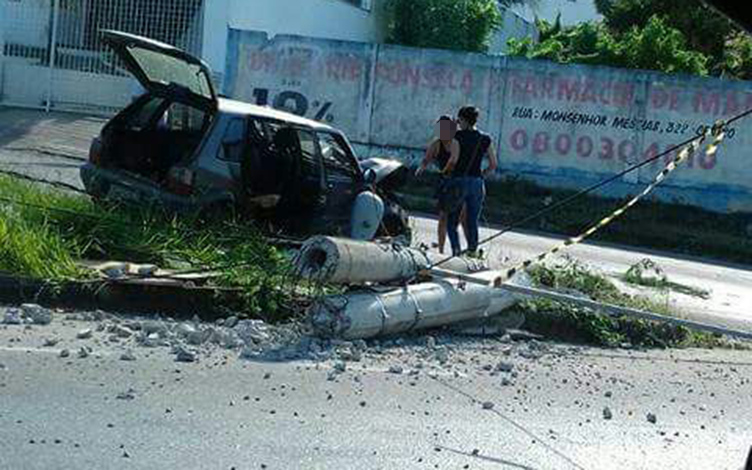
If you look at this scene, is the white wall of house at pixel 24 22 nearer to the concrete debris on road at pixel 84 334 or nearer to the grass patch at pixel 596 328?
the grass patch at pixel 596 328

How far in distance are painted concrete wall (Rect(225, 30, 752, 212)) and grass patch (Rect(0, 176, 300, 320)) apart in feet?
43.5

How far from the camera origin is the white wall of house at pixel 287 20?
82.3ft

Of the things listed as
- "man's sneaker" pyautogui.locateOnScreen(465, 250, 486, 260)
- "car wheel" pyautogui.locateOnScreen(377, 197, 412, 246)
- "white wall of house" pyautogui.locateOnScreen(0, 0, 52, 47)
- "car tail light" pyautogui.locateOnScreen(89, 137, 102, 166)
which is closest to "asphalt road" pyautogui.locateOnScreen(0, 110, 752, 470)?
"man's sneaker" pyautogui.locateOnScreen(465, 250, 486, 260)

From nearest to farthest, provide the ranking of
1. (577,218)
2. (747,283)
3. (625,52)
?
(747,283)
(577,218)
(625,52)

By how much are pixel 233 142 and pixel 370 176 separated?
59.9 inches

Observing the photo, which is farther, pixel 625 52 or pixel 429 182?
pixel 625 52

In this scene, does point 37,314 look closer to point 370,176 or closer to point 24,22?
point 370,176

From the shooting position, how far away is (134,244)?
9289 millimetres

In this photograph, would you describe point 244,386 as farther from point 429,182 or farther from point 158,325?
point 429,182

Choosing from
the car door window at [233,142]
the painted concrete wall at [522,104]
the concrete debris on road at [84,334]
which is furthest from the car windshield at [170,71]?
the painted concrete wall at [522,104]

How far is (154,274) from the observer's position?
8625 millimetres

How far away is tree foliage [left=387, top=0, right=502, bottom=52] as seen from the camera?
3322cm

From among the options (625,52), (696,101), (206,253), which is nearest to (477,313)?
(206,253)

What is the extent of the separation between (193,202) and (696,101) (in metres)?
14.2
